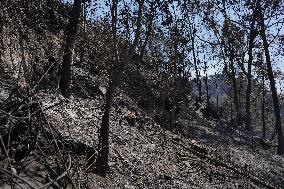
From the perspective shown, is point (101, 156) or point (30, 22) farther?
point (30, 22)

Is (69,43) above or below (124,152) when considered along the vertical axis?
above

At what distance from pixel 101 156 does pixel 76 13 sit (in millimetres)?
5170

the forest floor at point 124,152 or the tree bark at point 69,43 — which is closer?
the forest floor at point 124,152

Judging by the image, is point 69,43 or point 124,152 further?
point 69,43

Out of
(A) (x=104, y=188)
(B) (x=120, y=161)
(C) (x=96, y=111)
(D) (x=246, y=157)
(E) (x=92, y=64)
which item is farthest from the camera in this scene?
(D) (x=246, y=157)

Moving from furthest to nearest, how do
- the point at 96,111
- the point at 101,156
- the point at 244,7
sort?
the point at 244,7, the point at 96,111, the point at 101,156

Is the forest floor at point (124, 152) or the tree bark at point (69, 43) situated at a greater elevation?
the tree bark at point (69, 43)

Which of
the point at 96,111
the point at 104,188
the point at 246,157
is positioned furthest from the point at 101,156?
the point at 246,157

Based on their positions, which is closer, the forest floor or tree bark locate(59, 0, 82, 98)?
the forest floor

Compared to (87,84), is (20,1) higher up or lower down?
higher up

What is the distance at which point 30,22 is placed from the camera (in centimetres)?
1341

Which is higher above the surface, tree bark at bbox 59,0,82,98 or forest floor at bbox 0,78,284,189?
tree bark at bbox 59,0,82,98

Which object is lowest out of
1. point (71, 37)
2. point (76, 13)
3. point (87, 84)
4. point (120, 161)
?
point (120, 161)

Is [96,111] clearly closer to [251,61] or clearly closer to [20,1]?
[20,1]
